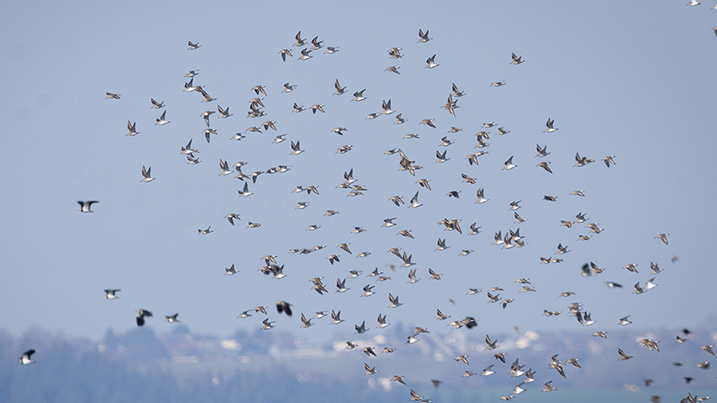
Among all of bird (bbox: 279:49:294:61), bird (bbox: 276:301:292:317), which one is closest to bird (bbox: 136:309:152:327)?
bird (bbox: 276:301:292:317)

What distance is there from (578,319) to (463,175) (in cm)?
1124

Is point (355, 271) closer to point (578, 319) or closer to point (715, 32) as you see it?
point (578, 319)

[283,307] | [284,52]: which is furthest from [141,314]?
[284,52]

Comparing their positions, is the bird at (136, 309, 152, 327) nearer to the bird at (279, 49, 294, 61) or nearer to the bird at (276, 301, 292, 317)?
the bird at (276, 301, 292, 317)

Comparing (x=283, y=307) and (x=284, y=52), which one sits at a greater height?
(x=284, y=52)

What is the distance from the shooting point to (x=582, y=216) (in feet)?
243

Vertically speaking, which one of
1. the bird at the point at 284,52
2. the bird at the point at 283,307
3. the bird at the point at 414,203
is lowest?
the bird at the point at 283,307

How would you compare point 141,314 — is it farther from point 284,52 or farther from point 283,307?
point 284,52

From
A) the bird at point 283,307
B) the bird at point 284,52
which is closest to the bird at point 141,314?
the bird at point 283,307

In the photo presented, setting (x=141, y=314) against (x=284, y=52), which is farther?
(x=284, y=52)

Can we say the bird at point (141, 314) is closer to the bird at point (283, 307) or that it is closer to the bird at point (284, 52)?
the bird at point (283, 307)

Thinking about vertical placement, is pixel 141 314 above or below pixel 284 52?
below

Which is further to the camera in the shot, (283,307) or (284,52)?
(284,52)

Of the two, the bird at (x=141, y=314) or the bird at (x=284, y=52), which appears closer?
the bird at (x=141, y=314)
